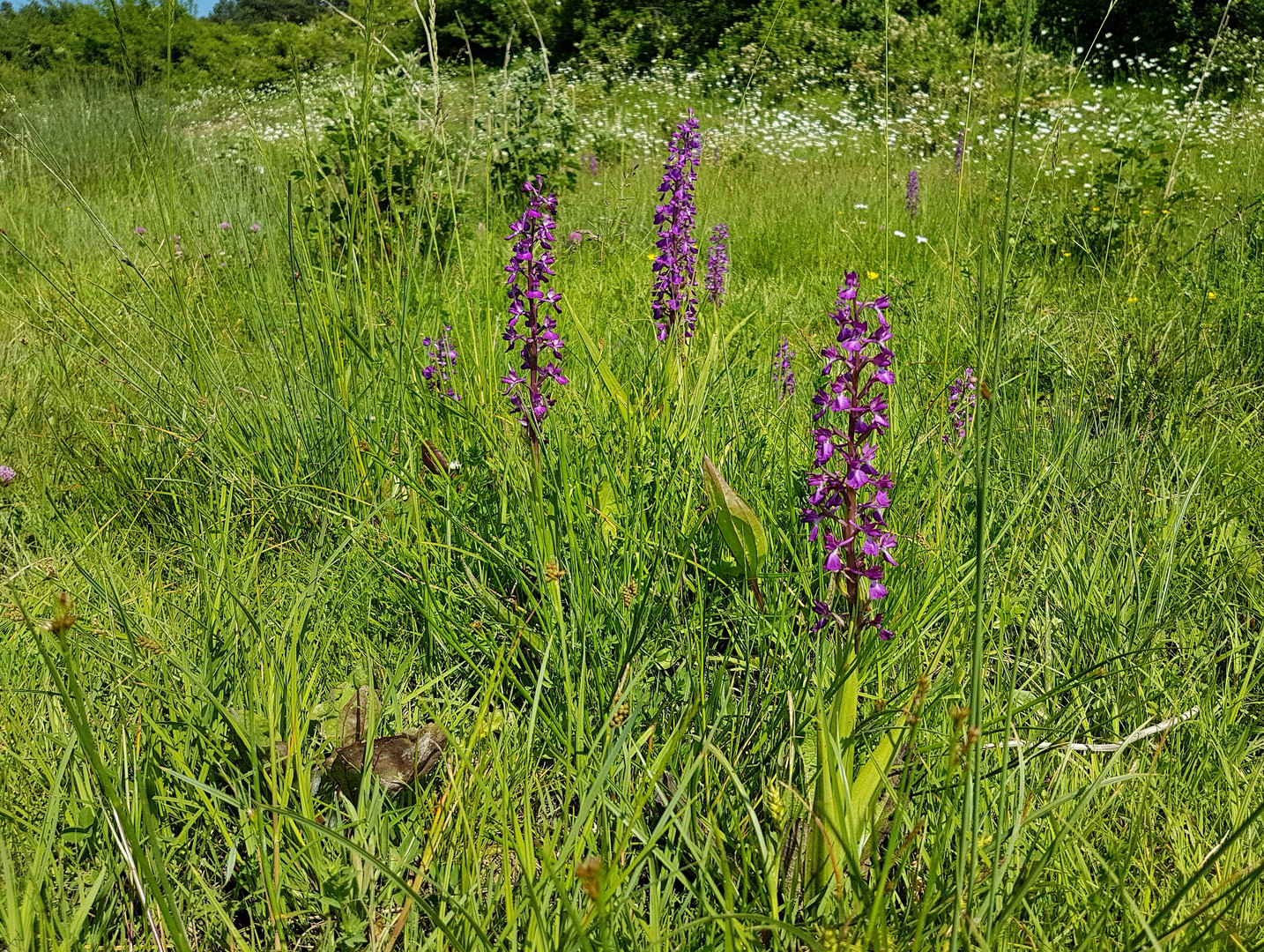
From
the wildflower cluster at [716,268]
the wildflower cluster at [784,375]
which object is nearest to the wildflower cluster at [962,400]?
the wildflower cluster at [784,375]

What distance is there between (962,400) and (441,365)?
122 centimetres

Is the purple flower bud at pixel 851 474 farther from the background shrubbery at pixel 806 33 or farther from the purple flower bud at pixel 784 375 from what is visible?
the background shrubbery at pixel 806 33

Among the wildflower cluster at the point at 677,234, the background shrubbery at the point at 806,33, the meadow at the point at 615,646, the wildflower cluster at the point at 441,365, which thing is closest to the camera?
the meadow at the point at 615,646

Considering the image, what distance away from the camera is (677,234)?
7.23 ft

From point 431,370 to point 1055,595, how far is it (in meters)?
1.46

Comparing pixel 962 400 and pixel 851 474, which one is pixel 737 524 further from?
pixel 962 400

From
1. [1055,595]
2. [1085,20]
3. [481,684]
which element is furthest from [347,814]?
[1085,20]

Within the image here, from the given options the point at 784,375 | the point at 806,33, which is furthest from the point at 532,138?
the point at 806,33

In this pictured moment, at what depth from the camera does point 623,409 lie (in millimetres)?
1738

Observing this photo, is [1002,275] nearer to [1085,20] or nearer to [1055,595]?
[1055,595]

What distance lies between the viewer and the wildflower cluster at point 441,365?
2.09 meters

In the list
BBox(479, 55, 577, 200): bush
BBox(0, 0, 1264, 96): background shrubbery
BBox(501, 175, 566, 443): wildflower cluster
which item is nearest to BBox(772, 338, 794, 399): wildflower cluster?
BBox(501, 175, 566, 443): wildflower cluster

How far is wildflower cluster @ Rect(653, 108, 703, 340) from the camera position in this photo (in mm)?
2193

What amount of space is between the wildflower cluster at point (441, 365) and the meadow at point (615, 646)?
0.03 meters
